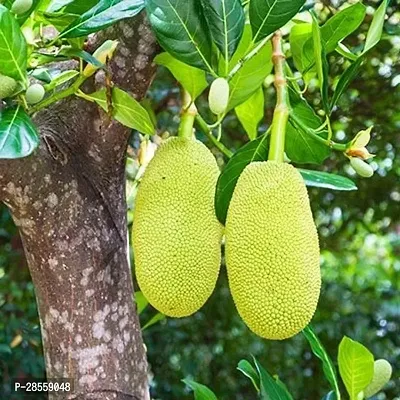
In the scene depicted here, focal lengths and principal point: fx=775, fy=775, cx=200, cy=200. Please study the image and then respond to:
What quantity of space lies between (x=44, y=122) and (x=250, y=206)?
240mm

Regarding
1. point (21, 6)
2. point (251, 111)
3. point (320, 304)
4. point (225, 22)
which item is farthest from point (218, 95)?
point (320, 304)

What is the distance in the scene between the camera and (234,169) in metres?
0.70

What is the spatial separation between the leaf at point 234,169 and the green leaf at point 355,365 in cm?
20

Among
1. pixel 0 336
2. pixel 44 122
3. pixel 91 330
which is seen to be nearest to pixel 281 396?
pixel 91 330

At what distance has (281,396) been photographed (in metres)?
0.81

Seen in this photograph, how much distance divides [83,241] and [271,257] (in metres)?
0.22

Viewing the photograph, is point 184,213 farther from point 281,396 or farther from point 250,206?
point 281,396

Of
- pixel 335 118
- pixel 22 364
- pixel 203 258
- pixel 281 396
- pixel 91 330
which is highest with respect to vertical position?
pixel 203 258

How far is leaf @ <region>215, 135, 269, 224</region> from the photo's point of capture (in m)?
0.68

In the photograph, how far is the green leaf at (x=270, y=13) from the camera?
24.0 inches

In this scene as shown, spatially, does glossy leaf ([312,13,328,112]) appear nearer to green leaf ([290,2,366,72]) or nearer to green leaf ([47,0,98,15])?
green leaf ([290,2,366,72])

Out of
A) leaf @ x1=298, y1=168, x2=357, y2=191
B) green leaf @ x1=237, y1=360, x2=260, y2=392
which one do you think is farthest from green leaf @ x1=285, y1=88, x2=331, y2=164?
green leaf @ x1=237, y1=360, x2=260, y2=392

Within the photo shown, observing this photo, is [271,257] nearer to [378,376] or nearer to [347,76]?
[347,76]

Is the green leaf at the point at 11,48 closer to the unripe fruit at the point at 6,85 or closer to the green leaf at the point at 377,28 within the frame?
the unripe fruit at the point at 6,85
